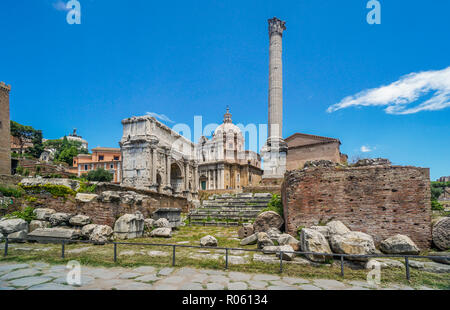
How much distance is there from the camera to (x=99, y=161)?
53.2 meters

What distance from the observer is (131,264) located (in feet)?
16.5

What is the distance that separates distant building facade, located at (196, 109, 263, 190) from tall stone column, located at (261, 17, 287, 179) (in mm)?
21250

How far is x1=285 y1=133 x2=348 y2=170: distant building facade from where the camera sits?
2584 centimetres

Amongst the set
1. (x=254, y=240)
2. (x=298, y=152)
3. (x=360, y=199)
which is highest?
(x=298, y=152)

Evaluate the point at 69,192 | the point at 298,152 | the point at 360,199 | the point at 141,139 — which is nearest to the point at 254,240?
the point at 360,199

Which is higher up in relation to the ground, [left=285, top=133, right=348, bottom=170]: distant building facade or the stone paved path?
[left=285, top=133, right=348, bottom=170]: distant building facade

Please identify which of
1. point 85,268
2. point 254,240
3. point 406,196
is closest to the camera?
point 85,268

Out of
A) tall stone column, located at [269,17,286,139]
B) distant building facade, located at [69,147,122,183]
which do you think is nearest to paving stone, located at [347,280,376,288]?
tall stone column, located at [269,17,286,139]

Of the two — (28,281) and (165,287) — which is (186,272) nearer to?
(165,287)

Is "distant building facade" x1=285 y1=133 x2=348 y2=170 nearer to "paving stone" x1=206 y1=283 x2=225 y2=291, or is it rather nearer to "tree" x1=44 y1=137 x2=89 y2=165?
"paving stone" x1=206 y1=283 x2=225 y2=291

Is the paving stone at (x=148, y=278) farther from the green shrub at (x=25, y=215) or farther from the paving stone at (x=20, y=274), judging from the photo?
the green shrub at (x=25, y=215)

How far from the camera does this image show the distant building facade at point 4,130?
29.7 m
